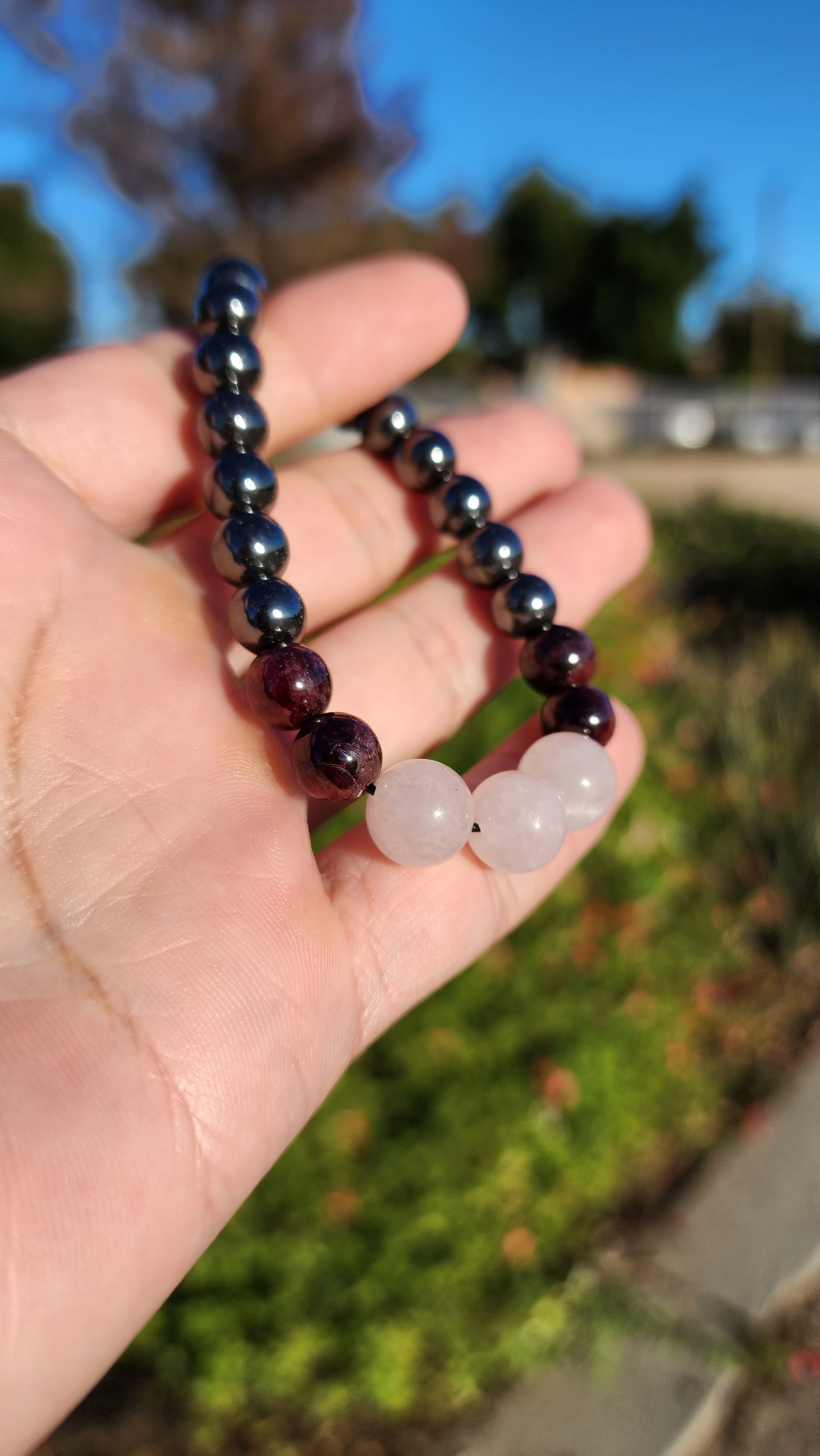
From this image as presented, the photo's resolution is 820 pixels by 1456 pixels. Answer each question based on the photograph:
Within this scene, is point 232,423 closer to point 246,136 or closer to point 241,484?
point 241,484

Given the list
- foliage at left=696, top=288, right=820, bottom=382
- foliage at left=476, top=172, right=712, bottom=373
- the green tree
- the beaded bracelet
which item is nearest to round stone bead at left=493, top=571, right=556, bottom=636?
the beaded bracelet

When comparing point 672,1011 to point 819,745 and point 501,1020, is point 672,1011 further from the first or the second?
point 819,745

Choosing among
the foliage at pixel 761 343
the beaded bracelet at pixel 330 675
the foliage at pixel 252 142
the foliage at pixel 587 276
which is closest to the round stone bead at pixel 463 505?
the beaded bracelet at pixel 330 675

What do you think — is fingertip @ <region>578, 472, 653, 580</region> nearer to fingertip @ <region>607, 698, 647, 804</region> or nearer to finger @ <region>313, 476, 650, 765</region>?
finger @ <region>313, 476, 650, 765</region>

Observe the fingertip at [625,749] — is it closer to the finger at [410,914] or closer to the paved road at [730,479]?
the finger at [410,914]

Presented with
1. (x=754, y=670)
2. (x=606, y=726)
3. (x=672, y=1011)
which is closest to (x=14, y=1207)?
(x=606, y=726)
